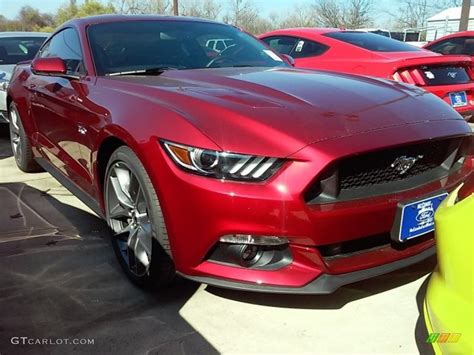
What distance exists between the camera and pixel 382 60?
577 cm

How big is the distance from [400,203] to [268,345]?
34.5 inches

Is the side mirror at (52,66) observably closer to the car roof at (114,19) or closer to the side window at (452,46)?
the car roof at (114,19)

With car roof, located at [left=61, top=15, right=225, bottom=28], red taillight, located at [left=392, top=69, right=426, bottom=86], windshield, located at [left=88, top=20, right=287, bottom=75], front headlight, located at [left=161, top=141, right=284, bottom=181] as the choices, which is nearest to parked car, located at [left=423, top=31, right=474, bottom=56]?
red taillight, located at [left=392, top=69, right=426, bottom=86]

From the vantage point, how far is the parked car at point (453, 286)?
151cm

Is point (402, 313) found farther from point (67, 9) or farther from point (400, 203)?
point (67, 9)

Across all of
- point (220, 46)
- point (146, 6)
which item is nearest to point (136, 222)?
point (220, 46)

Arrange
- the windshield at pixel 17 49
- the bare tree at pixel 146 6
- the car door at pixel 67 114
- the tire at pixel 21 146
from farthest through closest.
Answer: the bare tree at pixel 146 6
the windshield at pixel 17 49
the tire at pixel 21 146
the car door at pixel 67 114

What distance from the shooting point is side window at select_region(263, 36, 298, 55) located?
6875 millimetres

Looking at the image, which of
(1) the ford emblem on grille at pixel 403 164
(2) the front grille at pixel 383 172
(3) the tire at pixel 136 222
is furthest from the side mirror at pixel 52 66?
(1) the ford emblem on grille at pixel 403 164

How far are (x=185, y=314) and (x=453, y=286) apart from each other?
138 centimetres

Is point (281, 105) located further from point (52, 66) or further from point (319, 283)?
point (52, 66)

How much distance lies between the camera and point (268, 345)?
2311 mm

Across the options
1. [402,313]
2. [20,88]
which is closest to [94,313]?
[402,313]

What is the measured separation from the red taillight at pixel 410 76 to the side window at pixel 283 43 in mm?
1739
